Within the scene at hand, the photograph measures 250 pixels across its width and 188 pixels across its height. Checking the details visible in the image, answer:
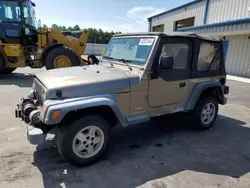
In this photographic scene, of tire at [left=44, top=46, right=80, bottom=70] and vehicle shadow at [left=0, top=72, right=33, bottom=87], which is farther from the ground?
tire at [left=44, top=46, right=80, bottom=70]

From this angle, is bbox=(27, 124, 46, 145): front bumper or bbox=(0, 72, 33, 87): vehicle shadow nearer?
bbox=(27, 124, 46, 145): front bumper

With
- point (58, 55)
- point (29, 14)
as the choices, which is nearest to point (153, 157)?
point (58, 55)

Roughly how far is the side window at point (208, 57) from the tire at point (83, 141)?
7.67 feet

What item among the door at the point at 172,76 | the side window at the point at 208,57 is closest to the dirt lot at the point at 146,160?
the door at the point at 172,76

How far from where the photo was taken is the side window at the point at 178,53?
3572 mm

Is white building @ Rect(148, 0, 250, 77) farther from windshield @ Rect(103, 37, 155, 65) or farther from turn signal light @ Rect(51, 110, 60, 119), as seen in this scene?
turn signal light @ Rect(51, 110, 60, 119)

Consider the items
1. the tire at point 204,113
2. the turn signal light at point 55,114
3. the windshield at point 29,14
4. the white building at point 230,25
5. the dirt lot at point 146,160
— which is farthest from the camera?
the white building at point 230,25

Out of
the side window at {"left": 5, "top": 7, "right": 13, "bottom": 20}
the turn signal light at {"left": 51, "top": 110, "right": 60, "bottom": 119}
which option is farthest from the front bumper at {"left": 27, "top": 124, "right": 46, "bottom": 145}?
the side window at {"left": 5, "top": 7, "right": 13, "bottom": 20}

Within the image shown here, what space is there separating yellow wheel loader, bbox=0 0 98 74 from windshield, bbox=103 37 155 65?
4964 mm

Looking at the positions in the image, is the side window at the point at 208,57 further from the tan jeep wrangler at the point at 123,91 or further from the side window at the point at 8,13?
the side window at the point at 8,13

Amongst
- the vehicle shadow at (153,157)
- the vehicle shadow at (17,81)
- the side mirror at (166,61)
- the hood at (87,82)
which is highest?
the side mirror at (166,61)

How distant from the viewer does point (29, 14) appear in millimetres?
9508

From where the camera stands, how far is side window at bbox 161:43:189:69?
3.57 meters

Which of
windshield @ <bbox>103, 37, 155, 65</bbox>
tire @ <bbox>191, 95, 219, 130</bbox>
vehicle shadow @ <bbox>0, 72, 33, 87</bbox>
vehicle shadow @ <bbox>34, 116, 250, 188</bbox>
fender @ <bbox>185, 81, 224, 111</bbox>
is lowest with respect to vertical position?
vehicle shadow @ <bbox>34, 116, 250, 188</bbox>
